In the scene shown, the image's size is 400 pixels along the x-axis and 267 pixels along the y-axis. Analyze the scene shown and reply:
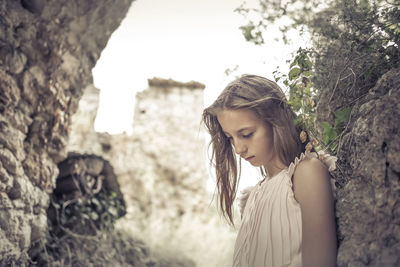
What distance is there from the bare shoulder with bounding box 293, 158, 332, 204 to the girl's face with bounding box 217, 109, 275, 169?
0.29m

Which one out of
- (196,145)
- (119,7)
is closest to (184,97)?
(196,145)

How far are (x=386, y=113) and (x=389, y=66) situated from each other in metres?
0.36

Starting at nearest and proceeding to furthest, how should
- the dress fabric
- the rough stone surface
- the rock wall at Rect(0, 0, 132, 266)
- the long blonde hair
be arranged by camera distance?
the rough stone surface → the dress fabric → the long blonde hair → the rock wall at Rect(0, 0, 132, 266)

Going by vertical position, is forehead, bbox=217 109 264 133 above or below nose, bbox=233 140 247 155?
above

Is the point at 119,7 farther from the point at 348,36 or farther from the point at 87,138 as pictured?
the point at 87,138

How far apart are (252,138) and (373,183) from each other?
67 cm

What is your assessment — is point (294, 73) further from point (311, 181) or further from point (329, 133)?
point (311, 181)

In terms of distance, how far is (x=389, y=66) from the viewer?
1.27m

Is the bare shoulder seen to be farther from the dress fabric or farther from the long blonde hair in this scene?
the long blonde hair

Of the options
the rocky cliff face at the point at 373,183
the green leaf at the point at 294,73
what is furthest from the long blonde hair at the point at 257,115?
the rocky cliff face at the point at 373,183

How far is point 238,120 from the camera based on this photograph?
165 cm

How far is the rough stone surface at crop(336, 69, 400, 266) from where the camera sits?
902mm

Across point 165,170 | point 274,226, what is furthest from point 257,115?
point 165,170

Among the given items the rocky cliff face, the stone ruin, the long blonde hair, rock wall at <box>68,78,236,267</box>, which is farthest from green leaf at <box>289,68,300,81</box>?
rock wall at <box>68,78,236,267</box>
